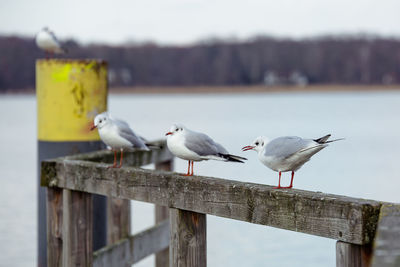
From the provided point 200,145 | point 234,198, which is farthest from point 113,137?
point 234,198

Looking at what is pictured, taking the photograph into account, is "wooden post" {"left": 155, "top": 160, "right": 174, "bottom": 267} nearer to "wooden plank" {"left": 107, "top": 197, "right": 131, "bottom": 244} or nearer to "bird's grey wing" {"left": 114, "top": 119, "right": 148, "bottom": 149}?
"wooden plank" {"left": 107, "top": 197, "right": 131, "bottom": 244}

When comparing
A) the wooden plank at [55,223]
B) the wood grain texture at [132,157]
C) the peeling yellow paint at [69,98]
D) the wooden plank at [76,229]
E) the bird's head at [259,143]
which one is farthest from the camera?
the peeling yellow paint at [69,98]

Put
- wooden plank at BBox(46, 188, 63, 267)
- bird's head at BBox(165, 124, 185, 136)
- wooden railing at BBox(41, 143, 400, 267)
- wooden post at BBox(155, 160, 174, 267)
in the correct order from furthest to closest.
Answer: wooden post at BBox(155, 160, 174, 267)
wooden plank at BBox(46, 188, 63, 267)
bird's head at BBox(165, 124, 185, 136)
wooden railing at BBox(41, 143, 400, 267)

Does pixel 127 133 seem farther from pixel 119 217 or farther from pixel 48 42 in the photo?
pixel 48 42

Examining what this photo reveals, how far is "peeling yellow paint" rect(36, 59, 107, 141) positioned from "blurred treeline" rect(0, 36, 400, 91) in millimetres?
67465

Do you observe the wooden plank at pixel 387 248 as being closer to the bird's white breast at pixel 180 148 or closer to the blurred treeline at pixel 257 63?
the bird's white breast at pixel 180 148

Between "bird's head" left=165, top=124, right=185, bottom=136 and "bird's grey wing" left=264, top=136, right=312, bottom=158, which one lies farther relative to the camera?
"bird's head" left=165, top=124, right=185, bottom=136

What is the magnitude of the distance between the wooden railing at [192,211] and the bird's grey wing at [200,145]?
0.24m

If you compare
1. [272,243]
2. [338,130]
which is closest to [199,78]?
[338,130]

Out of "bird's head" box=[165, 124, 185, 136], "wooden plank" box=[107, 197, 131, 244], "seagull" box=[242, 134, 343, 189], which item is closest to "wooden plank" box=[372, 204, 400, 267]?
"seagull" box=[242, 134, 343, 189]

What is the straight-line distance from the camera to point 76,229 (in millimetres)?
4578

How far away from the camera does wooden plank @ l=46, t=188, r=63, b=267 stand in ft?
15.9

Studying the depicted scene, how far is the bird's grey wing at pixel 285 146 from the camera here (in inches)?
139

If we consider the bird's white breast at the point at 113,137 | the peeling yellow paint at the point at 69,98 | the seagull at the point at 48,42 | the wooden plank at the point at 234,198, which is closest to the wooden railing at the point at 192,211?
the wooden plank at the point at 234,198
